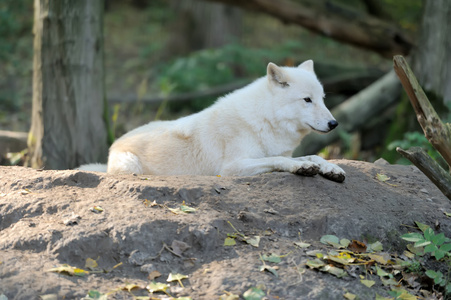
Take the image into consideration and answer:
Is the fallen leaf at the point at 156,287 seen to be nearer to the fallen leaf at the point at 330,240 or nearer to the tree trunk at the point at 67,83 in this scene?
the fallen leaf at the point at 330,240

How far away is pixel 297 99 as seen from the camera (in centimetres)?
502

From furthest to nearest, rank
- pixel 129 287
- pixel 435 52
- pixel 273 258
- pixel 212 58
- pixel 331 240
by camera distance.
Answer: pixel 212 58 < pixel 435 52 < pixel 331 240 < pixel 273 258 < pixel 129 287

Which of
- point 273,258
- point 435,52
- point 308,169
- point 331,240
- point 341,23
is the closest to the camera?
point 273,258

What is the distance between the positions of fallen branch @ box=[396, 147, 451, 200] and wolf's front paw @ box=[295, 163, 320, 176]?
106 cm

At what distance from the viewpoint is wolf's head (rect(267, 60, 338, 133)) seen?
195 inches

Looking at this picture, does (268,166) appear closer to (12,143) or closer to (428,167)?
(428,167)

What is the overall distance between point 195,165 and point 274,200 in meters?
1.33

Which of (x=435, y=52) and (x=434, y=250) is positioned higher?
(x=435, y=52)

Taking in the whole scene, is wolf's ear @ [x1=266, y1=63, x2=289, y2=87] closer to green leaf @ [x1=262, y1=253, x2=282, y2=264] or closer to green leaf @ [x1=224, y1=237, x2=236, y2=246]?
green leaf @ [x1=224, y1=237, x2=236, y2=246]

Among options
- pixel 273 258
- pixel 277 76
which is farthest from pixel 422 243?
pixel 277 76

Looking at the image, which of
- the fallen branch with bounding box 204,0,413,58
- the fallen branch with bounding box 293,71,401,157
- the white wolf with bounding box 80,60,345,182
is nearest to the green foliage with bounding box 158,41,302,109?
the fallen branch with bounding box 204,0,413,58

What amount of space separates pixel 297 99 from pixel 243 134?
67 centimetres

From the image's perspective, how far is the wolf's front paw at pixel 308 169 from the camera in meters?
4.44

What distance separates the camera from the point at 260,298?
3041 mm
